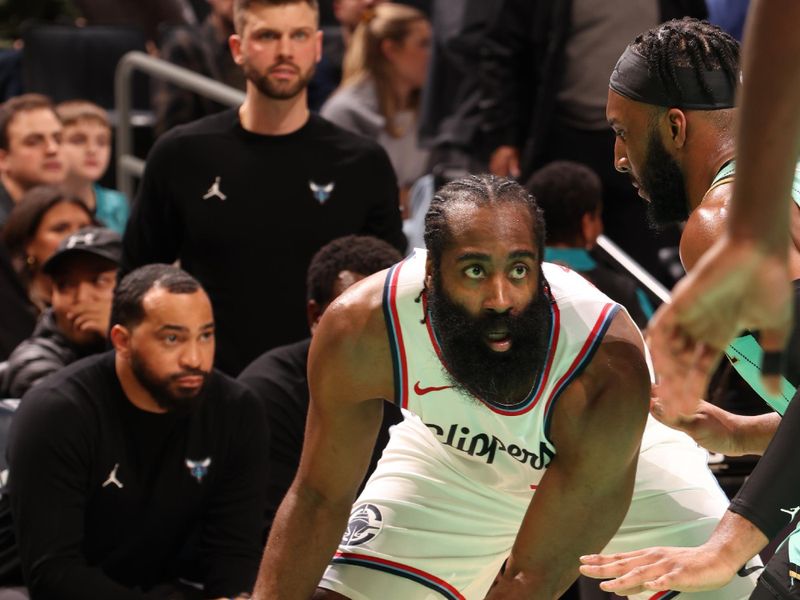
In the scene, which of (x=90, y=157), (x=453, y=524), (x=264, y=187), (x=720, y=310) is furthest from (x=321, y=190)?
(x=720, y=310)

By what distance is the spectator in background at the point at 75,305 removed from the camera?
489 centimetres

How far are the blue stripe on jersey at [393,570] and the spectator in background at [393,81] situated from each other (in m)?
3.43

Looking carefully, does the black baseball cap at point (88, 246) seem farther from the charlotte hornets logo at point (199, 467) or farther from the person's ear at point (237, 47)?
the charlotte hornets logo at point (199, 467)

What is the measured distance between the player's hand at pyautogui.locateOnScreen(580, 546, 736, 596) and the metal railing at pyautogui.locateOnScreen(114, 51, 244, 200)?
14.1 feet

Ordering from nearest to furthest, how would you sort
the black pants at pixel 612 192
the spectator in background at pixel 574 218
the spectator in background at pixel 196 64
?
the spectator in background at pixel 574 218 → the black pants at pixel 612 192 → the spectator in background at pixel 196 64

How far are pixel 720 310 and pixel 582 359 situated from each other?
1708 millimetres

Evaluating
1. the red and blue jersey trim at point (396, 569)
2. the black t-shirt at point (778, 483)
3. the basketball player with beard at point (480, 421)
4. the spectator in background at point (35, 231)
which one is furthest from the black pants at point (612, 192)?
the black t-shirt at point (778, 483)

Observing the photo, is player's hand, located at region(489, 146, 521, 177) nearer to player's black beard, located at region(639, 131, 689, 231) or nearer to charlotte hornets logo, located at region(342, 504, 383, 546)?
charlotte hornets logo, located at region(342, 504, 383, 546)

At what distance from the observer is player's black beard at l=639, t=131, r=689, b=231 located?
2.86 m

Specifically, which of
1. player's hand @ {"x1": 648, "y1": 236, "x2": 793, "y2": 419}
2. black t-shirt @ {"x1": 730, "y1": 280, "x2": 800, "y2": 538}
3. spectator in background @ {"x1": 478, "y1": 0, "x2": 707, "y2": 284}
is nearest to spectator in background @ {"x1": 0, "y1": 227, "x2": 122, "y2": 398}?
spectator in background @ {"x1": 478, "y1": 0, "x2": 707, "y2": 284}

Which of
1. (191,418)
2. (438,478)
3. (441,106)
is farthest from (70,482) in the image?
(441,106)

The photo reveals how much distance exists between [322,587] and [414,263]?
2.59 ft

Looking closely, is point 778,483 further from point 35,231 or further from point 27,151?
point 27,151

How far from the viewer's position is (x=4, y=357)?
5496mm
